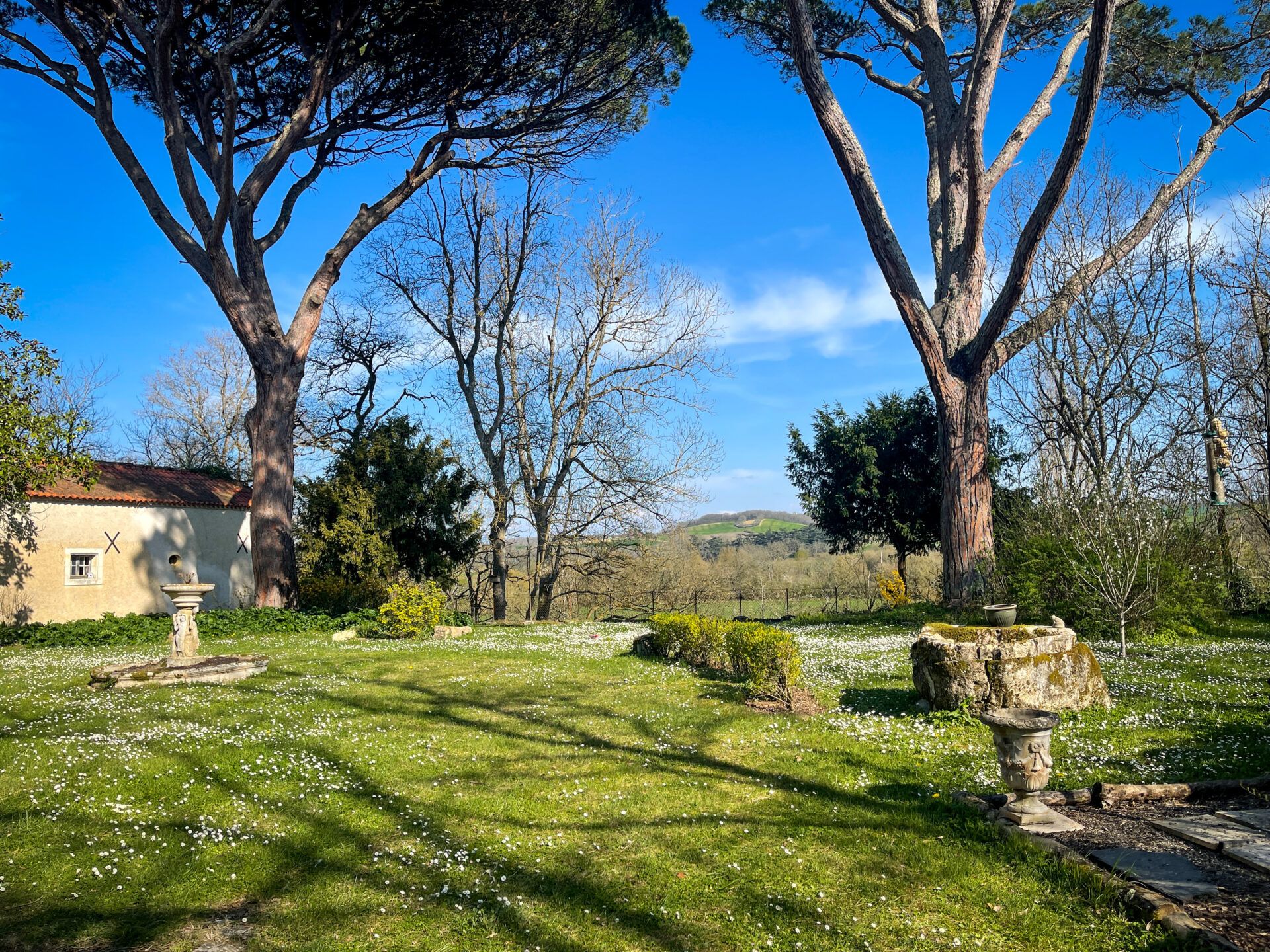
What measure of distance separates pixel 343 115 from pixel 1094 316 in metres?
21.0

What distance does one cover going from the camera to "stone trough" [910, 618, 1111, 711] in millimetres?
7922

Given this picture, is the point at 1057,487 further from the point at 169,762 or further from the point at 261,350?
the point at 261,350

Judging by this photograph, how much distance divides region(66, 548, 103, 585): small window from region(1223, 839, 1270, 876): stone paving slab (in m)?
26.4

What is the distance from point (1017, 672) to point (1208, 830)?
320 cm

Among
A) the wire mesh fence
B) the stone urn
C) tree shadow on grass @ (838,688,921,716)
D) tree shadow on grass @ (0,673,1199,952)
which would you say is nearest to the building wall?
the stone urn

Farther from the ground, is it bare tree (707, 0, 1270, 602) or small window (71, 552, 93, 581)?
bare tree (707, 0, 1270, 602)

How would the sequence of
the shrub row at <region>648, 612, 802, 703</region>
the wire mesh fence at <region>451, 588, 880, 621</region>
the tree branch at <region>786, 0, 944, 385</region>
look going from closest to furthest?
1. the shrub row at <region>648, 612, 802, 703</region>
2. the tree branch at <region>786, 0, 944, 385</region>
3. the wire mesh fence at <region>451, 588, 880, 621</region>

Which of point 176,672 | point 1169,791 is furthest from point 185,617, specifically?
point 1169,791

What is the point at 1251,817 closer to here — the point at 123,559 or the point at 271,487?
the point at 271,487

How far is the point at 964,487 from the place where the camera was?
15.3 meters

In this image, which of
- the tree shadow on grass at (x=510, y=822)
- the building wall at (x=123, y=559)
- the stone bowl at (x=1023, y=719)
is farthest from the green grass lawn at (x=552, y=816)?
the building wall at (x=123, y=559)

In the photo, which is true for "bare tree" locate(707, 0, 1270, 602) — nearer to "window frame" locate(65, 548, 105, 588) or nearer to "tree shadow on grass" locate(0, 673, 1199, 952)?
"tree shadow on grass" locate(0, 673, 1199, 952)

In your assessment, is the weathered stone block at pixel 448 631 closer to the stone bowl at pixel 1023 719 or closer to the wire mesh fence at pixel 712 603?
the wire mesh fence at pixel 712 603

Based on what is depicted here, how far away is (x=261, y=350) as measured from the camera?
18281 mm
